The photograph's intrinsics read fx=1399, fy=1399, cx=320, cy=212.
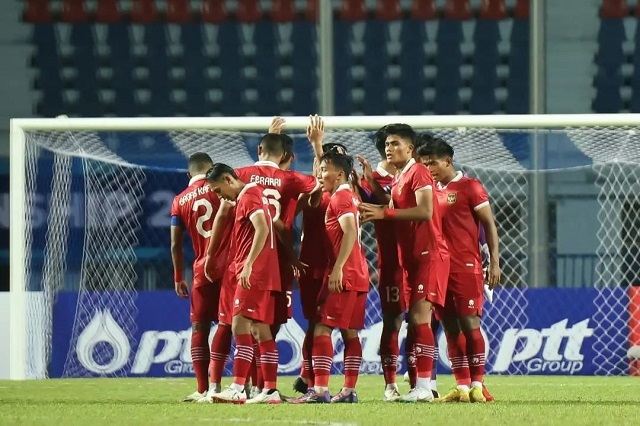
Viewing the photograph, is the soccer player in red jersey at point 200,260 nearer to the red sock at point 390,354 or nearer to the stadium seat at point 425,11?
the red sock at point 390,354

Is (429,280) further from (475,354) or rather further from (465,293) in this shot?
(475,354)

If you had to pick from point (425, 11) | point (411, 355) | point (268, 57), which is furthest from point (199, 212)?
point (425, 11)

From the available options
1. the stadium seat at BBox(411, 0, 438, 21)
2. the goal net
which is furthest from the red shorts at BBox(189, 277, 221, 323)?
the stadium seat at BBox(411, 0, 438, 21)

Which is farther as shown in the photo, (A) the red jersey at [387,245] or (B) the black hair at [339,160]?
(A) the red jersey at [387,245]

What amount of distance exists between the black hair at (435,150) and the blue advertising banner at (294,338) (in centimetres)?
345

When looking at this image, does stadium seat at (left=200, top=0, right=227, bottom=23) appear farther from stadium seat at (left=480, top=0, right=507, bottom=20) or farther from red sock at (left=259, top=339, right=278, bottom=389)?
red sock at (left=259, top=339, right=278, bottom=389)

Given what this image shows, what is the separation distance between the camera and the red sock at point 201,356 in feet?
24.0

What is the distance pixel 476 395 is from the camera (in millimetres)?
7066

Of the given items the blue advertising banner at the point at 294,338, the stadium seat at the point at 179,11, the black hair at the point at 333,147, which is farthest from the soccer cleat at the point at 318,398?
the stadium seat at the point at 179,11

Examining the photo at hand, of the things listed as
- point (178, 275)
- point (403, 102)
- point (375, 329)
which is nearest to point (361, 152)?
point (375, 329)

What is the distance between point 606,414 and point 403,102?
9.36m

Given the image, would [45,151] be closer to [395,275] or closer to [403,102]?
[395,275]

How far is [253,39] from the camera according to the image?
15.4m

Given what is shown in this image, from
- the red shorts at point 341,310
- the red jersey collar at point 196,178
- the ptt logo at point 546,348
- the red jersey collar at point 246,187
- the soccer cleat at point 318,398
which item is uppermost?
the red jersey collar at point 196,178
